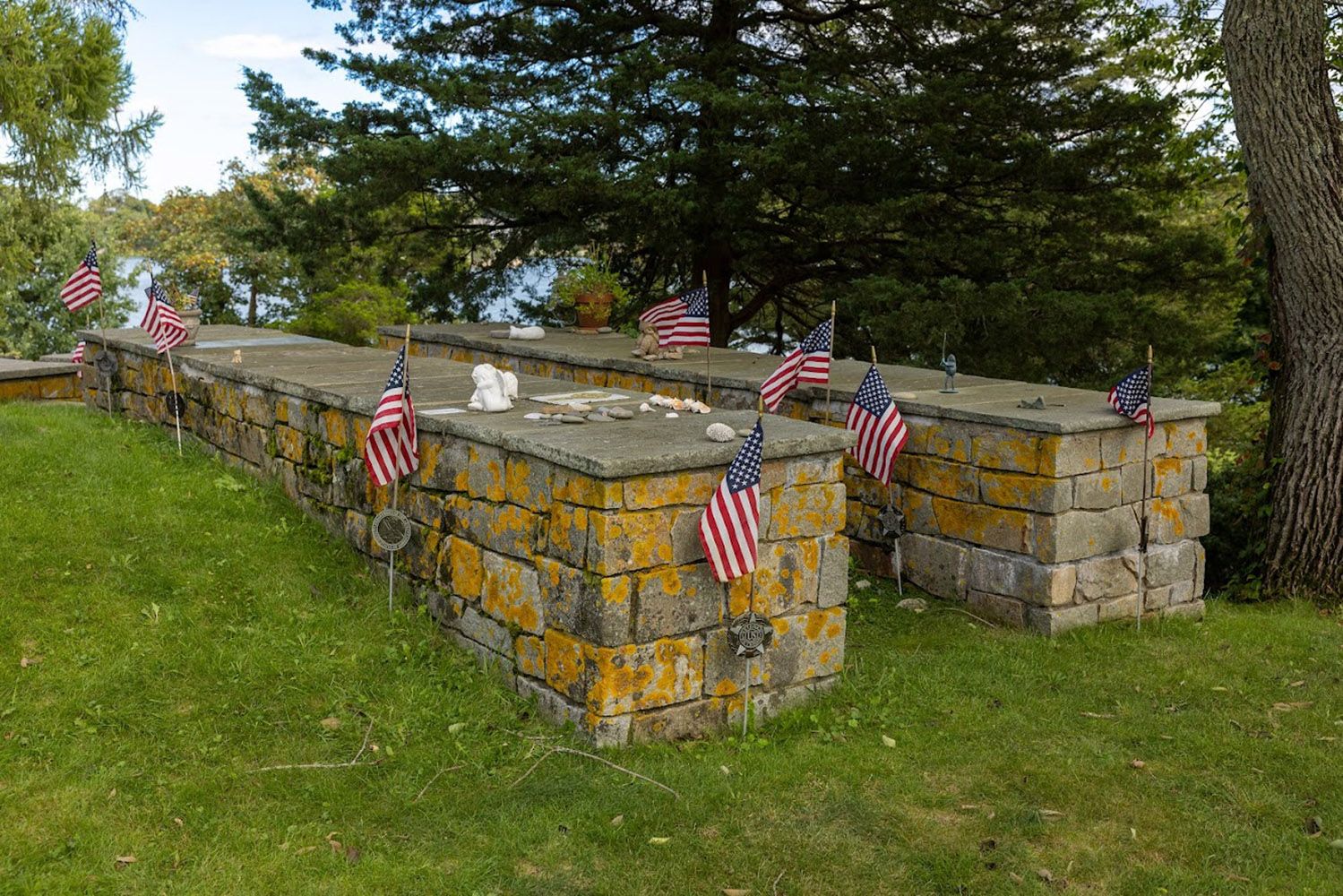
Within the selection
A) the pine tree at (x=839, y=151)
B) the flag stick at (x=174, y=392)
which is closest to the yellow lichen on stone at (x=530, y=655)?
the flag stick at (x=174, y=392)

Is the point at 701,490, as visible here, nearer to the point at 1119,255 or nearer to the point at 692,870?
the point at 692,870

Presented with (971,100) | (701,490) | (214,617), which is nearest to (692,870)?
(701,490)

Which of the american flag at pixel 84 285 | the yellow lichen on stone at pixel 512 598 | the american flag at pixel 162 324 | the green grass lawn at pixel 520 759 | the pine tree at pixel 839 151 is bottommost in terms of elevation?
the green grass lawn at pixel 520 759

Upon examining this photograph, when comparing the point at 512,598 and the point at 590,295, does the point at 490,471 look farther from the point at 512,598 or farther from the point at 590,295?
the point at 590,295

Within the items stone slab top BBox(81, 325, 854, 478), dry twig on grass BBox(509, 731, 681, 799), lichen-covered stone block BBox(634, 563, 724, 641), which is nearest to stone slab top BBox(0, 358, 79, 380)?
stone slab top BBox(81, 325, 854, 478)

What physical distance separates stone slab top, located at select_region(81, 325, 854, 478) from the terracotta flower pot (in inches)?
93.9

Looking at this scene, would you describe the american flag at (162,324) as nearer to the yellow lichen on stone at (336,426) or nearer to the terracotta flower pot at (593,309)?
the yellow lichen on stone at (336,426)

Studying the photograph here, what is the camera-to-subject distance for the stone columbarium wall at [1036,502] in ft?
19.8

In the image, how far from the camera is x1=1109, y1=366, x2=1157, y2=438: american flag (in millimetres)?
6020

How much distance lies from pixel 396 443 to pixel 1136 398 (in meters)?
3.72

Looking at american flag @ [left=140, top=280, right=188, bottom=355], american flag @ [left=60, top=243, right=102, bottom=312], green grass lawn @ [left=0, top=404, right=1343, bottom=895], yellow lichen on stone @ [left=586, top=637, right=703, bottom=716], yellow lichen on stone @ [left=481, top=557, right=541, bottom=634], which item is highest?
american flag @ [left=60, top=243, right=102, bottom=312]

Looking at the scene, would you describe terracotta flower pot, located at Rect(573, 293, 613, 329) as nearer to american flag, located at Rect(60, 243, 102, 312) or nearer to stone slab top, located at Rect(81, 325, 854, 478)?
stone slab top, located at Rect(81, 325, 854, 478)

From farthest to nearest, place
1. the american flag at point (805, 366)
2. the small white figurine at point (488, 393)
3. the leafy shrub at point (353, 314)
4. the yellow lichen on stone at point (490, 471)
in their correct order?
the leafy shrub at point (353, 314)
the american flag at point (805, 366)
the small white figurine at point (488, 393)
the yellow lichen on stone at point (490, 471)

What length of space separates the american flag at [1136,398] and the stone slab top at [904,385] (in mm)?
70
